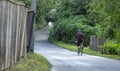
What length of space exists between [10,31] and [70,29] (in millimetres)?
36526

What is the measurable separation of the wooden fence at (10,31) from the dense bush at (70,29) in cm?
3057

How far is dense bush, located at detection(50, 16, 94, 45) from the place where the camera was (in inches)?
1699

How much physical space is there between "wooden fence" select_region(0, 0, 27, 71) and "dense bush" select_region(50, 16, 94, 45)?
30.6m

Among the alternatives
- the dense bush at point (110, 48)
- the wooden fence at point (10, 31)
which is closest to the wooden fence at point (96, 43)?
the dense bush at point (110, 48)

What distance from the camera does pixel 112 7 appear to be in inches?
809

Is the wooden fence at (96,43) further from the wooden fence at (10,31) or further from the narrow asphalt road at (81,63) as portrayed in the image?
the wooden fence at (10,31)

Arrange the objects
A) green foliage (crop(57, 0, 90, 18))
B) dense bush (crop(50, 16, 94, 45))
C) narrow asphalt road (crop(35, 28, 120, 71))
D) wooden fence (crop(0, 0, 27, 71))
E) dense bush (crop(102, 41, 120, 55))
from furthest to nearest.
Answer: green foliage (crop(57, 0, 90, 18)), dense bush (crop(50, 16, 94, 45)), dense bush (crop(102, 41, 120, 55)), narrow asphalt road (crop(35, 28, 120, 71)), wooden fence (crop(0, 0, 27, 71))

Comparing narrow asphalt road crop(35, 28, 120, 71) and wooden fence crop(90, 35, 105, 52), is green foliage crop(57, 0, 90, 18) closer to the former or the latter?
wooden fence crop(90, 35, 105, 52)

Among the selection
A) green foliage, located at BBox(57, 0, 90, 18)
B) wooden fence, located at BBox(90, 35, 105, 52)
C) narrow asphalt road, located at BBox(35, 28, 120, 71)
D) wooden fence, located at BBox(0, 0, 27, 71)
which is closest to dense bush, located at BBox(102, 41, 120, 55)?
wooden fence, located at BBox(90, 35, 105, 52)

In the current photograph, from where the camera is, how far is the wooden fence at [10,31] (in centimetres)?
923

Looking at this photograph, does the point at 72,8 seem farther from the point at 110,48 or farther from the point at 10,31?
the point at 10,31

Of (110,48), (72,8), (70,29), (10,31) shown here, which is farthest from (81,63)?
(72,8)

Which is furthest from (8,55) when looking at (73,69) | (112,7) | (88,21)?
(88,21)

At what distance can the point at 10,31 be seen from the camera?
10.3 meters
